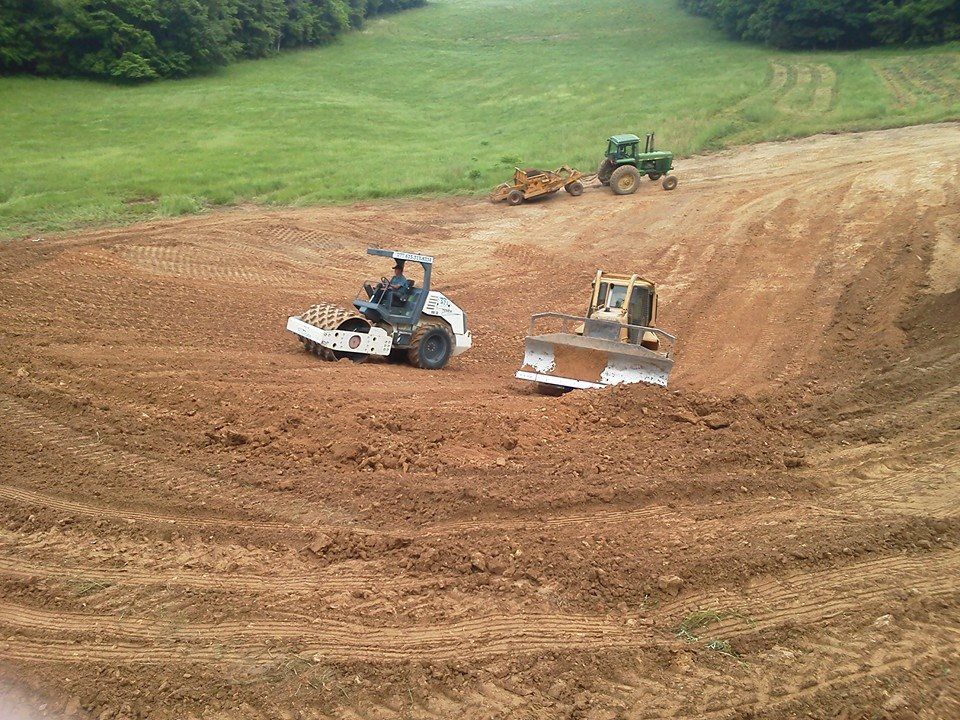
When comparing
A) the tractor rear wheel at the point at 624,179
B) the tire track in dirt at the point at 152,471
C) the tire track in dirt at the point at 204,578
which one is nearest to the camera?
the tire track in dirt at the point at 204,578

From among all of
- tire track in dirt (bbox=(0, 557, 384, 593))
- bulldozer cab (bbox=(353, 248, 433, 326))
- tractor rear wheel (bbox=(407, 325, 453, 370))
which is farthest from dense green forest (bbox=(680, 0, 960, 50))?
tire track in dirt (bbox=(0, 557, 384, 593))

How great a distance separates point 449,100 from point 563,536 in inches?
1742

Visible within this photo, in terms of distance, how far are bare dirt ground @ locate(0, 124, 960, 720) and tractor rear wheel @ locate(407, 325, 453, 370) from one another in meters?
0.52

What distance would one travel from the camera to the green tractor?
29062mm

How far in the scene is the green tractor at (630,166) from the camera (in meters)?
29.1

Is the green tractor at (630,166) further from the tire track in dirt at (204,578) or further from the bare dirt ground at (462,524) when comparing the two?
the tire track in dirt at (204,578)

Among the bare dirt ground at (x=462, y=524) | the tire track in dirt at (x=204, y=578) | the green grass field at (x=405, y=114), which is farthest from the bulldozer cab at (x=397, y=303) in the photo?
the green grass field at (x=405, y=114)

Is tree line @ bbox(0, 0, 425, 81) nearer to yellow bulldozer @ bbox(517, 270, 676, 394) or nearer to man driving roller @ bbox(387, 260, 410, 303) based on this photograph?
man driving roller @ bbox(387, 260, 410, 303)

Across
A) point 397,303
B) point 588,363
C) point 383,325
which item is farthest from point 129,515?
point 588,363

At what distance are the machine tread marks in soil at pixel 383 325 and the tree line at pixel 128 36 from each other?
37629 mm

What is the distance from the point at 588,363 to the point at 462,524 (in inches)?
186

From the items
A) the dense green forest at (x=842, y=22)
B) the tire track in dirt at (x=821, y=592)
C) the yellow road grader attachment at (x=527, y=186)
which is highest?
the dense green forest at (x=842, y=22)

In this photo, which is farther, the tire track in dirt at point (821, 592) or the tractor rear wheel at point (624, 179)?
the tractor rear wheel at point (624, 179)

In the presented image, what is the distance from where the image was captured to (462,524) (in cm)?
827
